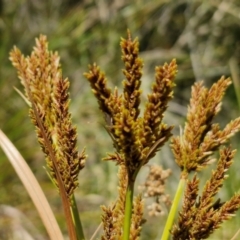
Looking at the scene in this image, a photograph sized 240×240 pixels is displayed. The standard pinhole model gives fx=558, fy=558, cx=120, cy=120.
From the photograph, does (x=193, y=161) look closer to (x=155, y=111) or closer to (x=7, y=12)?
(x=155, y=111)

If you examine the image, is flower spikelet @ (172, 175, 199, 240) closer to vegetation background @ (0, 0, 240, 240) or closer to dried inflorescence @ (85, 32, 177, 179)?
dried inflorescence @ (85, 32, 177, 179)

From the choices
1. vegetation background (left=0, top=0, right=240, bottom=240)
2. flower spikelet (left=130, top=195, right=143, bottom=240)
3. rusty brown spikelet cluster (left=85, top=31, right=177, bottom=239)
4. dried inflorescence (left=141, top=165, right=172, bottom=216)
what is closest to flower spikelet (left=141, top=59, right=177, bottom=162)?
rusty brown spikelet cluster (left=85, top=31, right=177, bottom=239)

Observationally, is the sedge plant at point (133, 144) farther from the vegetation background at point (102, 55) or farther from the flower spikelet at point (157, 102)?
the vegetation background at point (102, 55)

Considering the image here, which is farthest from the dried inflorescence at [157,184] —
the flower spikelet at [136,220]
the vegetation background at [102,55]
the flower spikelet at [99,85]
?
the vegetation background at [102,55]

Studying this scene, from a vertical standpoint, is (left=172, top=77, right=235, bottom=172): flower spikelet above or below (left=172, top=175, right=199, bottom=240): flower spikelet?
above

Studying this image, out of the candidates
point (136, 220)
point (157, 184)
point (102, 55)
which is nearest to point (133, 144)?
point (136, 220)

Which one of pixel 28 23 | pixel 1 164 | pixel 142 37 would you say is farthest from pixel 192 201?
pixel 28 23
